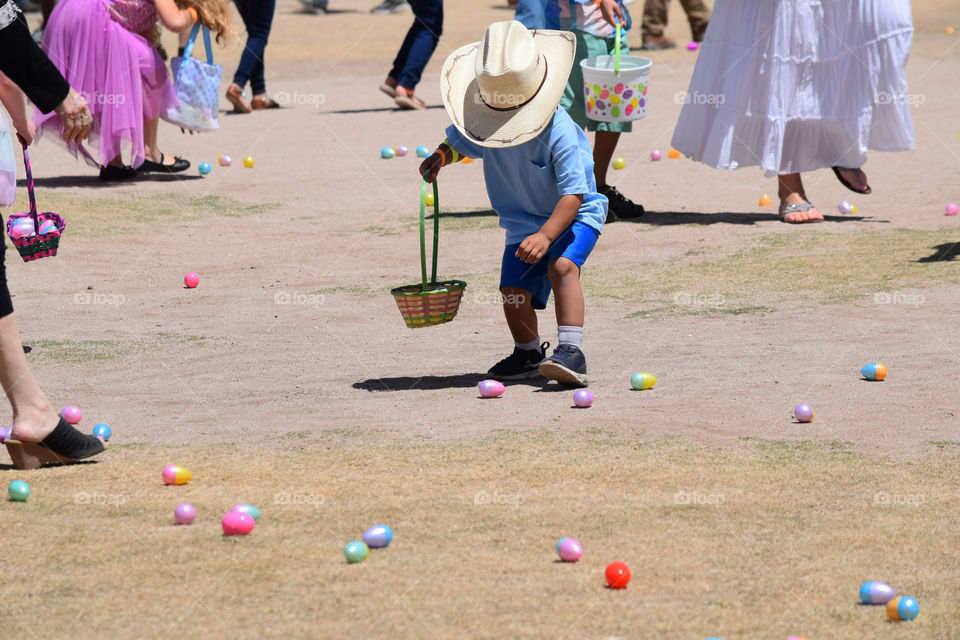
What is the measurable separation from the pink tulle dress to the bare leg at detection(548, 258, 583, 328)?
5.53 m

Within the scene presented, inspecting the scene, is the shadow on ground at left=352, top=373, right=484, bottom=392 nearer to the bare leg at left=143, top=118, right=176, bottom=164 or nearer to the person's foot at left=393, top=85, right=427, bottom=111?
the bare leg at left=143, top=118, right=176, bottom=164

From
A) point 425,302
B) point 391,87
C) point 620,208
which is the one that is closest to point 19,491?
point 425,302

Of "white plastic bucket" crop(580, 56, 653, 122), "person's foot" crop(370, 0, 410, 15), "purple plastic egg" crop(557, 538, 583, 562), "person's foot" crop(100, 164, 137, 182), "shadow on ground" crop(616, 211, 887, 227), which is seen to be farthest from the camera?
"person's foot" crop(370, 0, 410, 15)

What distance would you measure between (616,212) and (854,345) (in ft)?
11.0

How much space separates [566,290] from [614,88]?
3.24 metres

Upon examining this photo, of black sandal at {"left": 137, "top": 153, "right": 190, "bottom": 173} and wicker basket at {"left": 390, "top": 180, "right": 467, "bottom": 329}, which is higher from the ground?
wicker basket at {"left": 390, "top": 180, "right": 467, "bottom": 329}

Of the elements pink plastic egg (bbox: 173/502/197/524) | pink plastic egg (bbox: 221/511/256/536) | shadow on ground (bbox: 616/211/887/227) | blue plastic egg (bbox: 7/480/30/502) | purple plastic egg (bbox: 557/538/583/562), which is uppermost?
purple plastic egg (bbox: 557/538/583/562)

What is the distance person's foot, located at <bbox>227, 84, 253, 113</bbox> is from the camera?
46.4 ft

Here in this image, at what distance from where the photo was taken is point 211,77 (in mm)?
10500

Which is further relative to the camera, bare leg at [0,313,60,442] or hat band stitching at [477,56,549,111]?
hat band stitching at [477,56,549,111]

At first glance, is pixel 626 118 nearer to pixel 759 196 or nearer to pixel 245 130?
pixel 759 196

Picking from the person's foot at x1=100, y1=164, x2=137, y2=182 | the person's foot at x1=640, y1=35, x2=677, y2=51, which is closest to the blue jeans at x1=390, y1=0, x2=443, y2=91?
the person's foot at x1=100, y1=164, x2=137, y2=182

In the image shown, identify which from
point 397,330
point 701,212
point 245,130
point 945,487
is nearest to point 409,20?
point 245,130

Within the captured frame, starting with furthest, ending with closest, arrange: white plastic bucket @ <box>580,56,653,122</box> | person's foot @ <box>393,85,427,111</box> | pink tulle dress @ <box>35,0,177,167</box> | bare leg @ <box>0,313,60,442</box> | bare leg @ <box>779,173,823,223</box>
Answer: person's foot @ <box>393,85,427,111</box>, pink tulle dress @ <box>35,0,177,167</box>, bare leg @ <box>779,173,823,223</box>, white plastic bucket @ <box>580,56,653,122</box>, bare leg @ <box>0,313,60,442</box>
